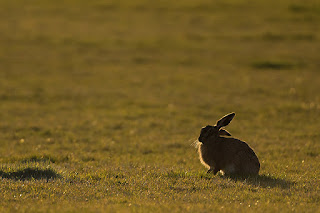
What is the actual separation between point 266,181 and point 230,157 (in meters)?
0.86

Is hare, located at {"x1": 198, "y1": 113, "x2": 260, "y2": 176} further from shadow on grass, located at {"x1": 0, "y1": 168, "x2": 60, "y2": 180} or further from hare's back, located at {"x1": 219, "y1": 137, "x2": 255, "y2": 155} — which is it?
shadow on grass, located at {"x1": 0, "y1": 168, "x2": 60, "y2": 180}

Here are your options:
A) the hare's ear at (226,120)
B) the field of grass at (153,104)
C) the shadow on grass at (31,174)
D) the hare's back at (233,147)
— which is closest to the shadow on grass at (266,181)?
the field of grass at (153,104)

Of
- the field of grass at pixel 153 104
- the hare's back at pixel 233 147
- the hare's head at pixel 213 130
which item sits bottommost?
the field of grass at pixel 153 104

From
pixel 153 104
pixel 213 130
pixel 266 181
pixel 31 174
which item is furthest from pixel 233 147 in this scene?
pixel 153 104

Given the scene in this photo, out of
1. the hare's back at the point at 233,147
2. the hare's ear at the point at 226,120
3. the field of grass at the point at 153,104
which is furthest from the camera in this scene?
the hare's back at the point at 233,147

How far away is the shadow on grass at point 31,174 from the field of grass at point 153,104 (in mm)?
37

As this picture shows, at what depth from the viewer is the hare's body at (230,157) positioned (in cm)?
984

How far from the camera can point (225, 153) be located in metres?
9.96

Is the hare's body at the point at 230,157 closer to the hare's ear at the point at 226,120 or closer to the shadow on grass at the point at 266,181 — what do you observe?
the shadow on grass at the point at 266,181

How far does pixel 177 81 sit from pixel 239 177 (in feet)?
56.9

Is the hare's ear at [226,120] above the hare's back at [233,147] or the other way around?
above

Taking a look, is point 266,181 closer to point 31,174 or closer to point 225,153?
point 225,153

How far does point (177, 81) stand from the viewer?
26.9m

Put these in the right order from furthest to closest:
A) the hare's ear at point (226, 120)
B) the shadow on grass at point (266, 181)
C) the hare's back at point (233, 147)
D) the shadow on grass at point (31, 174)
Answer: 1. the hare's back at point (233, 147)
2. the hare's ear at point (226, 120)
3. the shadow on grass at point (31, 174)
4. the shadow on grass at point (266, 181)
